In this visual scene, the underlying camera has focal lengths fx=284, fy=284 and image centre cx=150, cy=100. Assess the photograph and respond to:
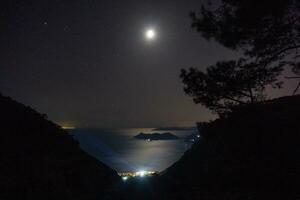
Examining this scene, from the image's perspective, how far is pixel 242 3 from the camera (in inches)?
380

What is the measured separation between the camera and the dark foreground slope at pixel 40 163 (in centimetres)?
991

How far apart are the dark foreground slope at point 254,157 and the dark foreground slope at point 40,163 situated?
3927 mm

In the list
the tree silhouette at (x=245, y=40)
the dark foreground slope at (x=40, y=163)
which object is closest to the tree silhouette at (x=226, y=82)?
the tree silhouette at (x=245, y=40)

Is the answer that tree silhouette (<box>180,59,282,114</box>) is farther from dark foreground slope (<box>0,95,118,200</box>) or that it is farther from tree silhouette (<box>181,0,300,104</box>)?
dark foreground slope (<box>0,95,118,200</box>)

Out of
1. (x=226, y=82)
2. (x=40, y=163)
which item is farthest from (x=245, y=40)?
(x=40, y=163)

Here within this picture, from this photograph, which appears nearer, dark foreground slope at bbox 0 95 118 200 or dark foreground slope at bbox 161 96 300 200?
dark foreground slope at bbox 161 96 300 200

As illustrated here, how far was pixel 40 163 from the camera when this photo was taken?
1258 centimetres

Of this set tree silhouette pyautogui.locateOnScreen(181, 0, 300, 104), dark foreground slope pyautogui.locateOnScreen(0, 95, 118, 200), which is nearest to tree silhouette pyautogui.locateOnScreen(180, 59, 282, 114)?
tree silhouette pyautogui.locateOnScreen(181, 0, 300, 104)

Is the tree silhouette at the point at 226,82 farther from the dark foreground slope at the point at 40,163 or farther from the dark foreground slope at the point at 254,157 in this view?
the dark foreground slope at the point at 40,163

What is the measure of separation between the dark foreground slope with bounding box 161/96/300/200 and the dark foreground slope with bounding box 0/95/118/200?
393cm

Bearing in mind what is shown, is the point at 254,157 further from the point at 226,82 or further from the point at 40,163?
the point at 40,163

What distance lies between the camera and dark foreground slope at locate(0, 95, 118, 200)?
32.5ft

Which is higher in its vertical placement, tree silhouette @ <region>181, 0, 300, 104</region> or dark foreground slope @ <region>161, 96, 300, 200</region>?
tree silhouette @ <region>181, 0, 300, 104</region>

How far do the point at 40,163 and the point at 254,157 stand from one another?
9.05 metres
